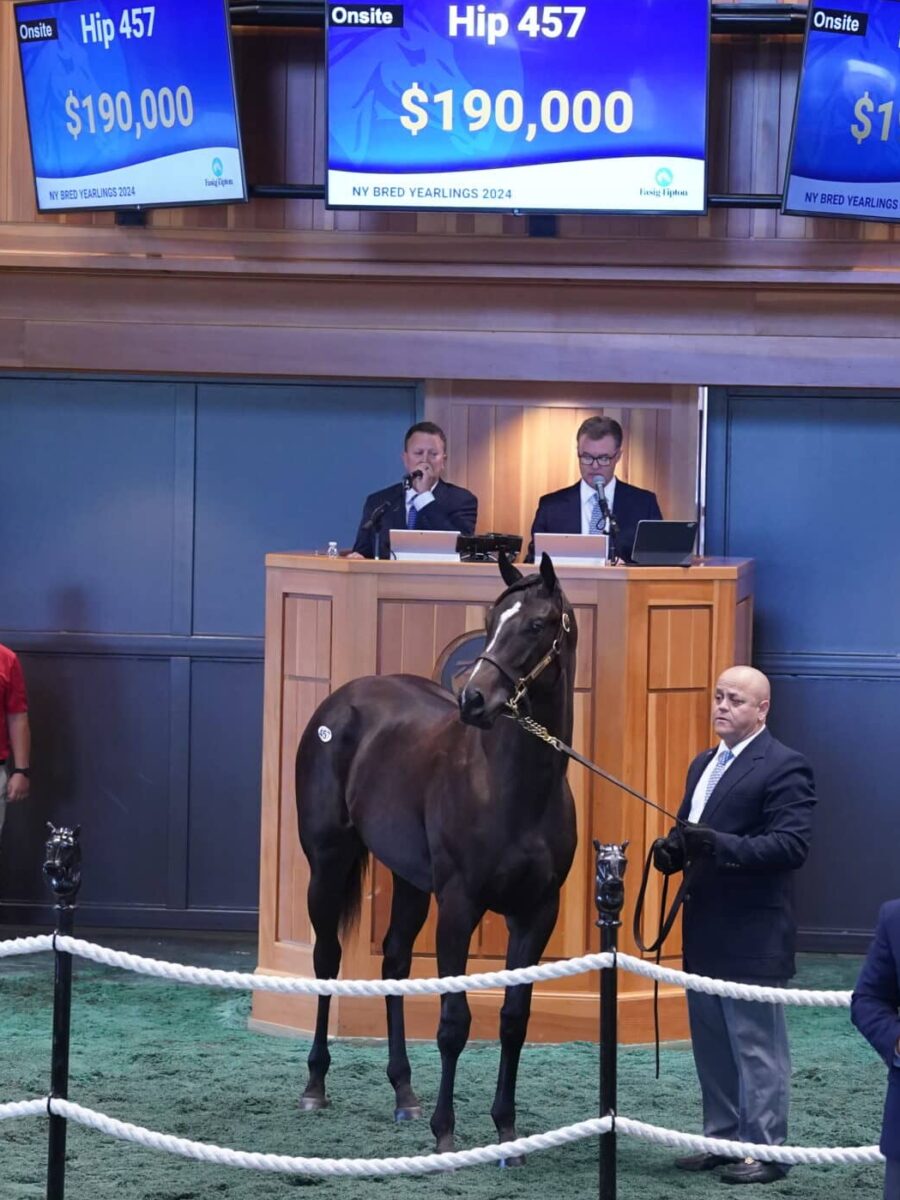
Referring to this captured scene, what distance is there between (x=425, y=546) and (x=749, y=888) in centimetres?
213

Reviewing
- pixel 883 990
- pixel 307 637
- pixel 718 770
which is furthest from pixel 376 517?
pixel 883 990

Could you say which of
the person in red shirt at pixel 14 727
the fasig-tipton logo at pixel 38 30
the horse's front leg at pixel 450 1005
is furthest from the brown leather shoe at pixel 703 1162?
the fasig-tipton logo at pixel 38 30

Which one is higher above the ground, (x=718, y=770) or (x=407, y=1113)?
(x=718, y=770)

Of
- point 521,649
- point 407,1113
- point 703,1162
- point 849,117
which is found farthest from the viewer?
point 849,117

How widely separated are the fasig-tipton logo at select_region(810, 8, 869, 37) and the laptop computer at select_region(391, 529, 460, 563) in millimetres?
2581

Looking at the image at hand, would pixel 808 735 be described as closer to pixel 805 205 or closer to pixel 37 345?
pixel 805 205

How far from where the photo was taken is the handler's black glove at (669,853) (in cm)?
514

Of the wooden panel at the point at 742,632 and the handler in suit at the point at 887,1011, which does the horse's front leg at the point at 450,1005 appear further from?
the wooden panel at the point at 742,632

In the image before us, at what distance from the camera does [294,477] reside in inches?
355

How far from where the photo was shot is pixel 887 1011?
3693 millimetres

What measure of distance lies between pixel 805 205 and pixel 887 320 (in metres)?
0.94

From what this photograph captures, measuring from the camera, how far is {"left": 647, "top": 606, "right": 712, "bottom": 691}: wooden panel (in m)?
6.80

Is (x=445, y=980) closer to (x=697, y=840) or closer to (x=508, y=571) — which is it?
(x=697, y=840)

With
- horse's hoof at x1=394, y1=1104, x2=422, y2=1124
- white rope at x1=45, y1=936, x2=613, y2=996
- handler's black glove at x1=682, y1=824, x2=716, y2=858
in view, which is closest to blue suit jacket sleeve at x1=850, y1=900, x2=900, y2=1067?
white rope at x1=45, y1=936, x2=613, y2=996
